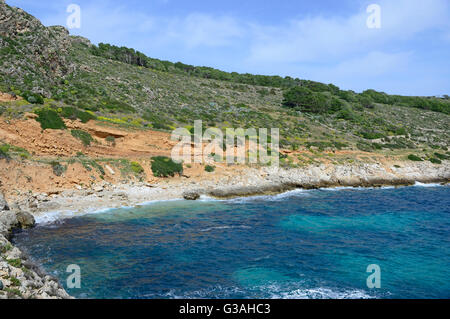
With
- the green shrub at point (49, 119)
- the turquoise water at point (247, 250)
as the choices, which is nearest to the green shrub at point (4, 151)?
the green shrub at point (49, 119)

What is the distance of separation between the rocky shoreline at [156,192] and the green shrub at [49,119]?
8.02 m

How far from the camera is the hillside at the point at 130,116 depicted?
27781mm

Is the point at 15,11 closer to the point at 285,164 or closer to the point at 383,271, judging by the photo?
the point at 285,164

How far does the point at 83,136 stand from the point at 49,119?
328cm

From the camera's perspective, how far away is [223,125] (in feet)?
164

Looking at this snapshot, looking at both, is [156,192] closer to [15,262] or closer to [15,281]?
[15,262]

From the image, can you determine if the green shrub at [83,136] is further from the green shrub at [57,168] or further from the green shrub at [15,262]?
the green shrub at [15,262]

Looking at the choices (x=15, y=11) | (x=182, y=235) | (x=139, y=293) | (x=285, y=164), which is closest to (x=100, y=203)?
(x=182, y=235)

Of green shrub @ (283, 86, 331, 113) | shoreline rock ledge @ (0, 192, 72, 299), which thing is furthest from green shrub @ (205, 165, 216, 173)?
green shrub @ (283, 86, 331, 113)

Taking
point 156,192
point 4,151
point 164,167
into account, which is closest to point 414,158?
point 164,167

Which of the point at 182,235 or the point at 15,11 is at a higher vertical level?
the point at 15,11

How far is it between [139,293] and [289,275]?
23.0 ft

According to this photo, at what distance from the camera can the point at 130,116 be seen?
4028cm

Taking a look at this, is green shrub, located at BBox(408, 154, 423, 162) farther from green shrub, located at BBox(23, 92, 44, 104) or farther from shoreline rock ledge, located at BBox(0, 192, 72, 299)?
shoreline rock ledge, located at BBox(0, 192, 72, 299)
